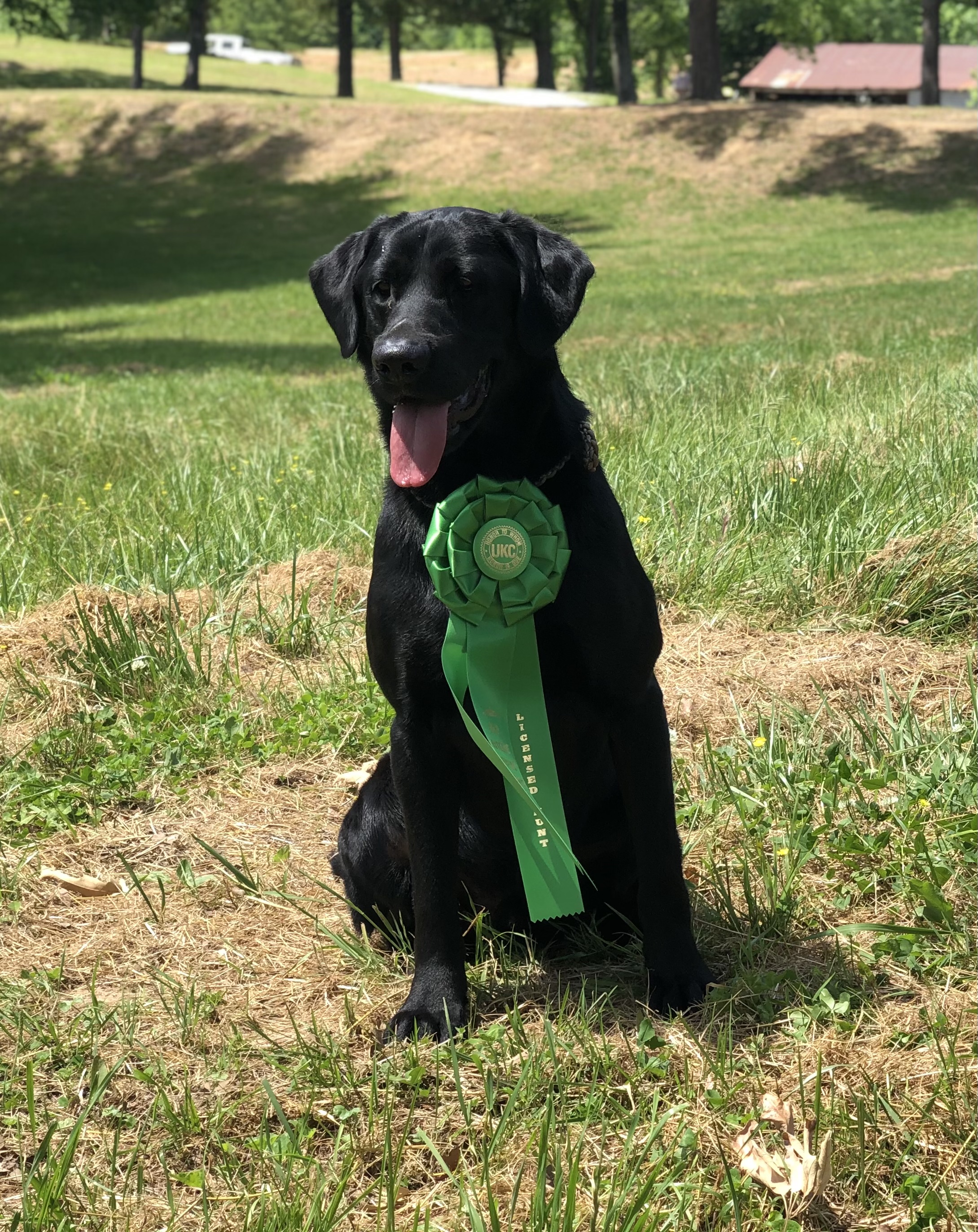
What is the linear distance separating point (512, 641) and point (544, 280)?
819 mm

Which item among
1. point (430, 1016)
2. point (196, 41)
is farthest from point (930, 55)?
point (430, 1016)

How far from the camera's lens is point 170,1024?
276 cm

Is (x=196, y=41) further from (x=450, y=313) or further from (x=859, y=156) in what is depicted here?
(x=450, y=313)

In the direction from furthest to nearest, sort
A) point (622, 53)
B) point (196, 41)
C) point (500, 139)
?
point (196, 41)
point (622, 53)
point (500, 139)

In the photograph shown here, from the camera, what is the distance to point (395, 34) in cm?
5600

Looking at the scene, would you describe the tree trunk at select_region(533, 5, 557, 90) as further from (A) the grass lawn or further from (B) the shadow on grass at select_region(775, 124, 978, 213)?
(A) the grass lawn

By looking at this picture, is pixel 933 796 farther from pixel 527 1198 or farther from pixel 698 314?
pixel 698 314

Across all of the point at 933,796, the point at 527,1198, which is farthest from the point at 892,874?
the point at 527,1198

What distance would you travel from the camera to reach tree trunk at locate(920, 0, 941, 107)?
3534cm

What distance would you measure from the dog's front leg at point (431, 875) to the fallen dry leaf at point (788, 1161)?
0.69 meters

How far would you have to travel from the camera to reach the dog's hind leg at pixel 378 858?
9.90 ft

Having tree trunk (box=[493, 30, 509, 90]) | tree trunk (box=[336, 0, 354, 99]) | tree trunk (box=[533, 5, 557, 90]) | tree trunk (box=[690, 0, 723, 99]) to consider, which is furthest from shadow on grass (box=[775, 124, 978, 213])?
tree trunk (box=[493, 30, 509, 90])

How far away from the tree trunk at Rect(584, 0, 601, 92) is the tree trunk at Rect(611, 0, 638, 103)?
1606cm

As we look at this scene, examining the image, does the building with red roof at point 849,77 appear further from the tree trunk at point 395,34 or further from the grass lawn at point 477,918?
the grass lawn at point 477,918
